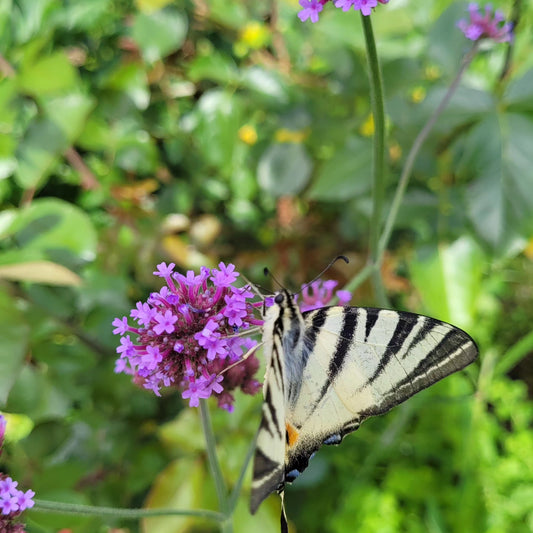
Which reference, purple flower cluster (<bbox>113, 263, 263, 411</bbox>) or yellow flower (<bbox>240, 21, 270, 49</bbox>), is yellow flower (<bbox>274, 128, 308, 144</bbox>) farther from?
purple flower cluster (<bbox>113, 263, 263, 411</bbox>)

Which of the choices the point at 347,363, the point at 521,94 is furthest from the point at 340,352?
the point at 521,94

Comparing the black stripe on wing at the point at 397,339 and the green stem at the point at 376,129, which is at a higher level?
the green stem at the point at 376,129

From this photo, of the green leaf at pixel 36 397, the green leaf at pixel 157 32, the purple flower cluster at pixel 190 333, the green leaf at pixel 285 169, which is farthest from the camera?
the green leaf at pixel 285 169

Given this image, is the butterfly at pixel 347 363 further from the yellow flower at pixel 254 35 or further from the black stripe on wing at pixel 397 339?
the yellow flower at pixel 254 35

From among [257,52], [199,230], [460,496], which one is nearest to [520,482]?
[460,496]

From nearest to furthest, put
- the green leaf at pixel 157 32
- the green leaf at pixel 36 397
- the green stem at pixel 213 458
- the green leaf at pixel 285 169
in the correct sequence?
the green stem at pixel 213 458 < the green leaf at pixel 36 397 < the green leaf at pixel 157 32 < the green leaf at pixel 285 169

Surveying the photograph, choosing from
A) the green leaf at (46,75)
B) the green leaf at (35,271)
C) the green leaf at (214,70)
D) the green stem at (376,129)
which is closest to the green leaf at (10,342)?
the green leaf at (35,271)

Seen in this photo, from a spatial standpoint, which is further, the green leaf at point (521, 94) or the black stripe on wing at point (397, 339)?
the green leaf at point (521, 94)
